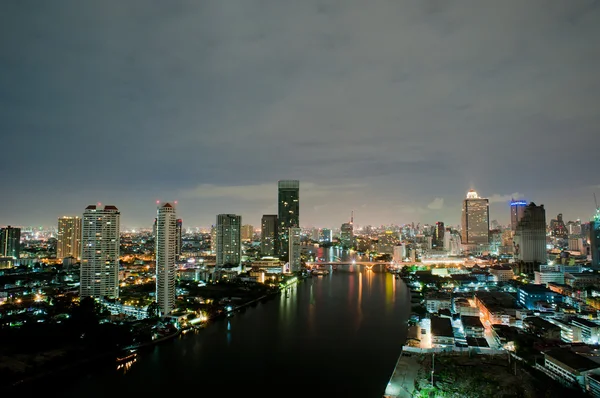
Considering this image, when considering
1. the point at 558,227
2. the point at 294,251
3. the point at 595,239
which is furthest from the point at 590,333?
the point at 558,227

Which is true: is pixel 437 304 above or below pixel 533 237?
below

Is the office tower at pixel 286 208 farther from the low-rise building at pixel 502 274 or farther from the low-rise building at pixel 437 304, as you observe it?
the low-rise building at pixel 437 304

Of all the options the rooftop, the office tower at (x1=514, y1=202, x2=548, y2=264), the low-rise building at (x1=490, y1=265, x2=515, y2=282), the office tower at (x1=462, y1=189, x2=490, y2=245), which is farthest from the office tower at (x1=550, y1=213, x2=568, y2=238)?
the rooftop

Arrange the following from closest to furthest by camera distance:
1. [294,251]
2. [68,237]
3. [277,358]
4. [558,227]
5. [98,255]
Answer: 1. [277,358]
2. [98,255]
3. [294,251]
4. [68,237]
5. [558,227]

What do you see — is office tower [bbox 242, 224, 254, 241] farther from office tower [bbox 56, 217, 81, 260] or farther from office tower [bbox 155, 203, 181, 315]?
office tower [bbox 155, 203, 181, 315]

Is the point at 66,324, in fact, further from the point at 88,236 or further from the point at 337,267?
the point at 337,267

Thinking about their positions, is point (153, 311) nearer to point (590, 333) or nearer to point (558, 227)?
point (590, 333)
